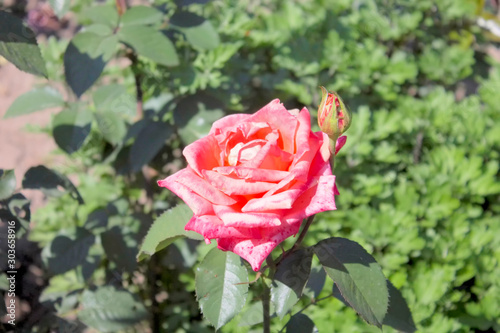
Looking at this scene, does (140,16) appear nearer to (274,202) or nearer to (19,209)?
(19,209)

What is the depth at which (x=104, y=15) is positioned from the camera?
136cm

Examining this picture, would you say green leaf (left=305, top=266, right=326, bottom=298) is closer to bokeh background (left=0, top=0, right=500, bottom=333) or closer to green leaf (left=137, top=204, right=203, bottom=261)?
bokeh background (left=0, top=0, right=500, bottom=333)

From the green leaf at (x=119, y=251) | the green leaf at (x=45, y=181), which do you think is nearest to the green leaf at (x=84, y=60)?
the green leaf at (x=45, y=181)

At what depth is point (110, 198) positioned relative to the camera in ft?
5.76

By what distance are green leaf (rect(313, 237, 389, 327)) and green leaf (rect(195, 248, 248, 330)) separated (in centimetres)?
13

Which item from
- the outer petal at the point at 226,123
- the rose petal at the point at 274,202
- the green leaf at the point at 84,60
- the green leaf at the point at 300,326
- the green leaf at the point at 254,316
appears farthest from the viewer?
the green leaf at the point at 84,60

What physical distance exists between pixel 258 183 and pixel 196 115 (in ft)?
2.75

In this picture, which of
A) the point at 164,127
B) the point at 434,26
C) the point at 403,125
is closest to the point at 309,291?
the point at 164,127

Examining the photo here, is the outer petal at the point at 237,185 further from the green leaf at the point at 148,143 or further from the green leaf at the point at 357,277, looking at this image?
the green leaf at the point at 148,143

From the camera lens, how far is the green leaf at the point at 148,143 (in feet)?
4.63

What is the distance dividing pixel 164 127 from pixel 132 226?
0.33 m

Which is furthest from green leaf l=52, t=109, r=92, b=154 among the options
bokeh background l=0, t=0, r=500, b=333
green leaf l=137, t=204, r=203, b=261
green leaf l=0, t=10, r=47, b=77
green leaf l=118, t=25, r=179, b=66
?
green leaf l=137, t=204, r=203, b=261

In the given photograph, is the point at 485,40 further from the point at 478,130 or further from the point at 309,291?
the point at 309,291

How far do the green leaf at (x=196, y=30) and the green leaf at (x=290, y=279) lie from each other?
0.75 metres
